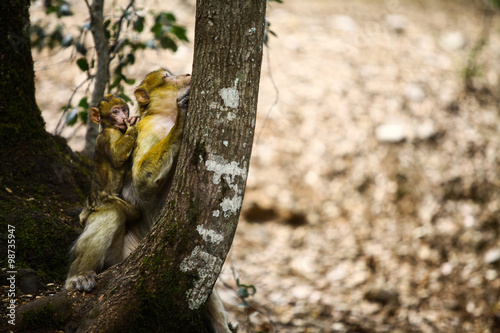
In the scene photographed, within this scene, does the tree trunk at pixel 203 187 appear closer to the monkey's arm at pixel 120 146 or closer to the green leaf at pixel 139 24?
the monkey's arm at pixel 120 146

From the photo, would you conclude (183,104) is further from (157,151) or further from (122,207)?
(122,207)

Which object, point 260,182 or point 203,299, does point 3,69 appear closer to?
point 203,299

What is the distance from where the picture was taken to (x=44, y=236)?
3691 millimetres

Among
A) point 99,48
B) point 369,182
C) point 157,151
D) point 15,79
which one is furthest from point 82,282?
point 369,182

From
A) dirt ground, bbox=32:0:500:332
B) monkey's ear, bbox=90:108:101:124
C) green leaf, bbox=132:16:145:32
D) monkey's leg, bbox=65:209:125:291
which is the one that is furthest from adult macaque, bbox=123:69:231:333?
dirt ground, bbox=32:0:500:332

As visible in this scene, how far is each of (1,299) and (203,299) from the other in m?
1.32

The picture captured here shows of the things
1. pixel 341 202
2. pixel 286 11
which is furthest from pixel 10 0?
pixel 286 11

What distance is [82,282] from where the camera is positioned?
124 inches

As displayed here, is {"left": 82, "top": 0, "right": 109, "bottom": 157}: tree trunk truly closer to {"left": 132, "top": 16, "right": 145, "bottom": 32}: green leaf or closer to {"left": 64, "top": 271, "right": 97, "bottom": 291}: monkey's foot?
{"left": 132, "top": 16, "right": 145, "bottom": 32}: green leaf

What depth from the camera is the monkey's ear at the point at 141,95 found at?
3809 mm

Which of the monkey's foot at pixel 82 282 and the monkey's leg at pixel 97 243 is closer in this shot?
the monkey's foot at pixel 82 282

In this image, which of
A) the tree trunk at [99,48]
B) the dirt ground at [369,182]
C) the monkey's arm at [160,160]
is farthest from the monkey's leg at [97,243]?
the dirt ground at [369,182]

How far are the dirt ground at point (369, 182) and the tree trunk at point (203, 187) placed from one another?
3544mm

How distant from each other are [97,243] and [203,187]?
3.90ft
